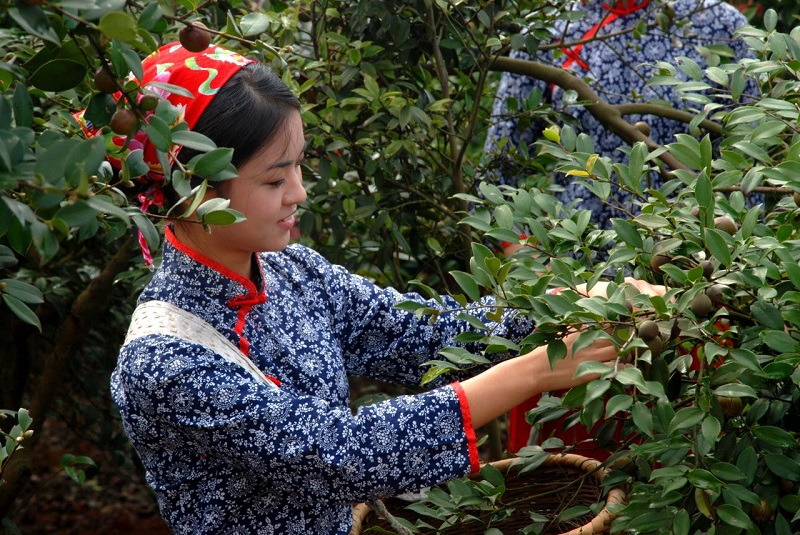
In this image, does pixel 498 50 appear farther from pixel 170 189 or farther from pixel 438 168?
pixel 170 189

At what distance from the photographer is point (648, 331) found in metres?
1.44

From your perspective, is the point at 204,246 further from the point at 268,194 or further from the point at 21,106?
the point at 21,106

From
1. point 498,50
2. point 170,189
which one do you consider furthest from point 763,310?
point 498,50

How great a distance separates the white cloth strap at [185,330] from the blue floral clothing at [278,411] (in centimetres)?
3

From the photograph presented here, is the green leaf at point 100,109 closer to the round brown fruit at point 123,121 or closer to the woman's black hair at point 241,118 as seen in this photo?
the round brown fruit at point 123,121

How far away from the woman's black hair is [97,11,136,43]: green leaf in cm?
69

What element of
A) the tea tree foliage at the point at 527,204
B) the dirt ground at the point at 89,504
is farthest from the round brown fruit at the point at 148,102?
the dirt ground at the point at 89,504

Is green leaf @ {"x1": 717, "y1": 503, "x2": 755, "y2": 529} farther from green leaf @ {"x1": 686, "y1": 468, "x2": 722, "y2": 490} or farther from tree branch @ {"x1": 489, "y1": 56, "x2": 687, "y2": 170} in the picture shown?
tree branch @ {"x1": 489, "y1": 56, "x2": 687, "y2": 170}

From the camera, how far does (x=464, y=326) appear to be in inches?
86.7

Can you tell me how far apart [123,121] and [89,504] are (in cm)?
408

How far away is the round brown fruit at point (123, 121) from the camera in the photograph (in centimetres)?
130

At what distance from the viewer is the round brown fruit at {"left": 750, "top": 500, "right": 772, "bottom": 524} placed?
59.1 inches

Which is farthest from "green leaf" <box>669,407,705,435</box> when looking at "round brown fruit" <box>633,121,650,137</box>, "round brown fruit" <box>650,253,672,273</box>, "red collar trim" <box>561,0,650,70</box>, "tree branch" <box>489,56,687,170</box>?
"red collar trim" <box>561,0,650,70</box>

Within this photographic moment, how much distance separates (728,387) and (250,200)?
0.84m
